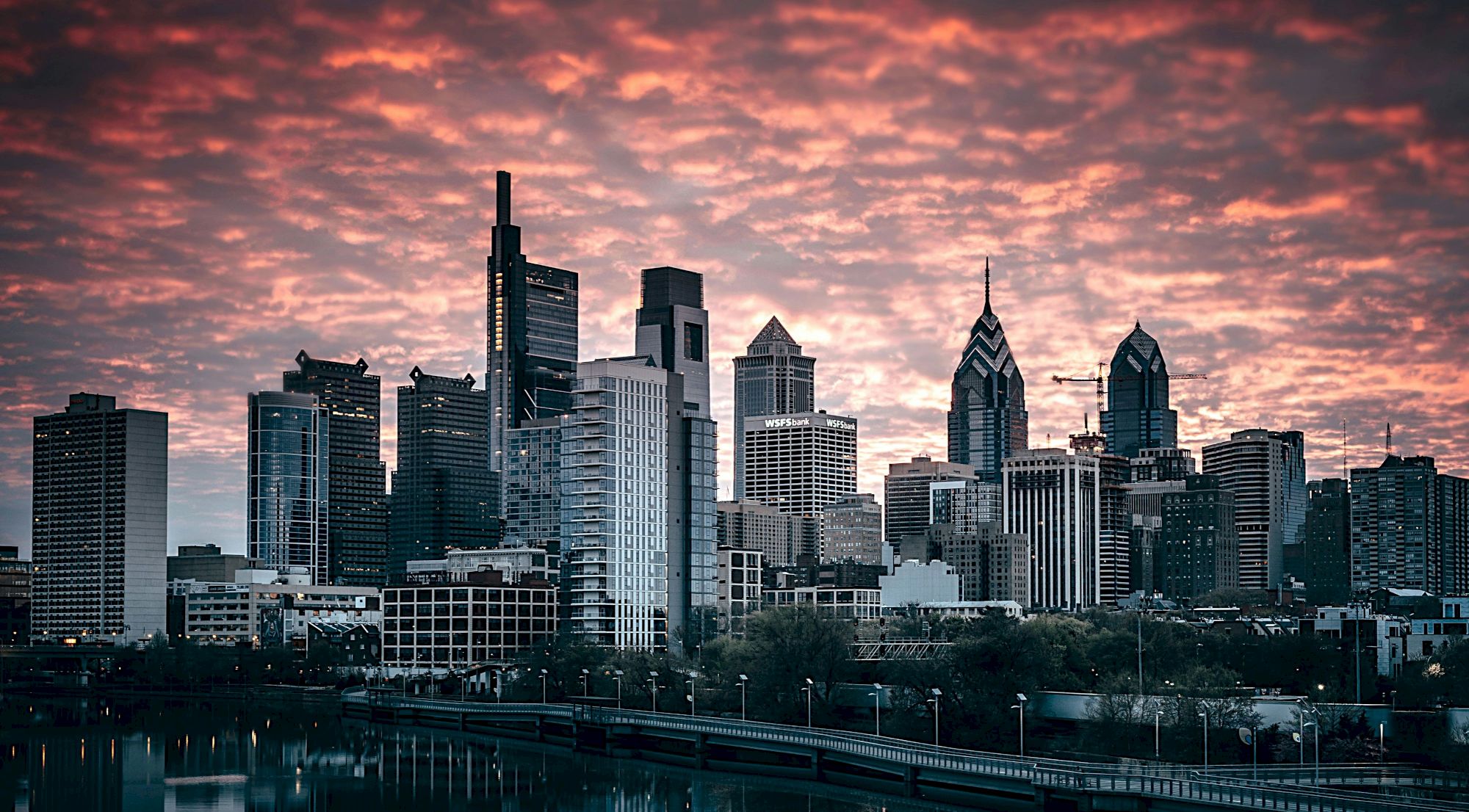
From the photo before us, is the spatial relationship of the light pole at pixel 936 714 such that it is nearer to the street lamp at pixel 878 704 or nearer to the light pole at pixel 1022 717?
the street lamp at pixel 878 704

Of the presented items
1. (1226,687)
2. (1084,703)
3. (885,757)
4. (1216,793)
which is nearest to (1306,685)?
(1226,687)

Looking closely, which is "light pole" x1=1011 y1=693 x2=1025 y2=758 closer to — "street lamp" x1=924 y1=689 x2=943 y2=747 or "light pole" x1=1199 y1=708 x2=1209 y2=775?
"street lamp" x1=924 y1=689 x2=943 y2=747

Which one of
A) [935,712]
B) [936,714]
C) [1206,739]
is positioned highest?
[936,714]

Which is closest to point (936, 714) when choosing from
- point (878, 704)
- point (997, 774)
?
point (878, 704)

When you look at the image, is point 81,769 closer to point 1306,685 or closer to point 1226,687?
point 1226,687

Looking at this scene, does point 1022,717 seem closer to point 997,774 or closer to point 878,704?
point 997,774
